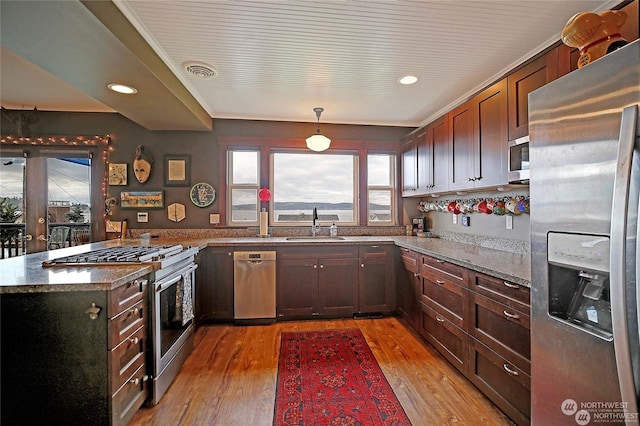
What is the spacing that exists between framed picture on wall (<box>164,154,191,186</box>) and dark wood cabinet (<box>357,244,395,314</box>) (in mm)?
2419

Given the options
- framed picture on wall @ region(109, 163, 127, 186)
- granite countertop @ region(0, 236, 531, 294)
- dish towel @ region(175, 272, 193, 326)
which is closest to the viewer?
granite countertop @ region(0, 236, 531, 294)

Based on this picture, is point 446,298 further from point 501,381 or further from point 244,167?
point 244,167

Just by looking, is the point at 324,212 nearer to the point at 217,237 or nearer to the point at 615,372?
the point at 217,237

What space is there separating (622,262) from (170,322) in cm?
255

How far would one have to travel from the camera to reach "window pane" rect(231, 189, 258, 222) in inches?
158

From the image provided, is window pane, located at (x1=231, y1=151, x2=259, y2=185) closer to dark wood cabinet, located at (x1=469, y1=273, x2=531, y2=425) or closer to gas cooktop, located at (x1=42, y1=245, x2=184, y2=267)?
gas cooktop, located at (x1=42, y1=245, x2=184, y2=267)

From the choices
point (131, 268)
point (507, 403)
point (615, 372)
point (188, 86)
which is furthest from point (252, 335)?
point (615, 372)

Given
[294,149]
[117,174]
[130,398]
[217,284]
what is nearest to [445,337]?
[130,398]

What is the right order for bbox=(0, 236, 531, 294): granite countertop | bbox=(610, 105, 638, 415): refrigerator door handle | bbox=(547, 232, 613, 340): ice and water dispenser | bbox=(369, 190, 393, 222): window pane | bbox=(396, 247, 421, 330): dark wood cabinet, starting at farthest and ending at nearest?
bbox=(369, 190, 393, 222): window pane < bbox=(396, 247, 421, 330): dark wood cabinet < bbox=(0, 236, 531, 294): granite countertop < bbox=(547, 232, 613, 340): ice and water dispenser < bbox=(610, 105, 638, 415): refrigerator door handle

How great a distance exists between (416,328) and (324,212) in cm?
188

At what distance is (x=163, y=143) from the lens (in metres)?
3.82

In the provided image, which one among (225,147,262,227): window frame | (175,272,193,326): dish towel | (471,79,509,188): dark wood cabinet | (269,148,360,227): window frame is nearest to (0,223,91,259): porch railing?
(225,147,262,227): window frame

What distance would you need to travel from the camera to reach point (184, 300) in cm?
244

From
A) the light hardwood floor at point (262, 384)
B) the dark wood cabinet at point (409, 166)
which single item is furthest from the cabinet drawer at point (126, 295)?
the dark wood cabinet at point (409, 166)
